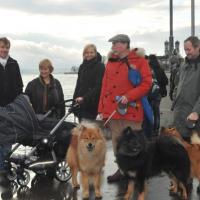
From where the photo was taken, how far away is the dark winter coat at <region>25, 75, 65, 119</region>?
8.38 meters

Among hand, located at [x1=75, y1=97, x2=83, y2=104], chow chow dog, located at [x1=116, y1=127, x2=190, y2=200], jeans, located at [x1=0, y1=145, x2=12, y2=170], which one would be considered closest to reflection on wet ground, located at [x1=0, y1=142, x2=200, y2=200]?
jeans, located at [x1=0, y1=145, x2=12, y2=170]

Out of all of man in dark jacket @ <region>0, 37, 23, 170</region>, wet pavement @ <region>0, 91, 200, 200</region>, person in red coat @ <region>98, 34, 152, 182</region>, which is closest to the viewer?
wet pavement @ <region>0, 91, 200, 200</region>

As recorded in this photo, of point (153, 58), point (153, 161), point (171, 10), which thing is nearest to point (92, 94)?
point (153, 161)

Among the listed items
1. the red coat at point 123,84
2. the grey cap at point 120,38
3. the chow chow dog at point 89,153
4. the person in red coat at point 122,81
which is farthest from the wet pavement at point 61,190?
the grey cap at point 120,38

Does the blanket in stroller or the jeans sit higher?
the blanket in stroller

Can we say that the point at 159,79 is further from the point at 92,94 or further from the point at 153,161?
the point at 153,161

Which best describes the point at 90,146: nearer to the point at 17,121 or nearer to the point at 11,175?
the point at 17,121

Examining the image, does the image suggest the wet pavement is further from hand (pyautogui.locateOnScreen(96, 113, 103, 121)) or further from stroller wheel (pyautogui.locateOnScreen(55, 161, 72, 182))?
hand (pyautogui.locateOnScreen(96, 113, 103, 121))

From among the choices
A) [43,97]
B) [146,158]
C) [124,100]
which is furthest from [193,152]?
[43,97]

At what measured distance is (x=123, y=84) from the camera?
24.8ft

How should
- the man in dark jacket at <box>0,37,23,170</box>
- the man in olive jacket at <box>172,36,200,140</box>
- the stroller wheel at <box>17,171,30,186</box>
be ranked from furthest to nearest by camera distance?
the man in dark jacket at <box>0,37,23,170</box>, the stroller wheel at <box>17,171,30,186</box>, the man in olive jacket at <box>172,36,200,140</box>

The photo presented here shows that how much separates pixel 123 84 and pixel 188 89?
918 mm

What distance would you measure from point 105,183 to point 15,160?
1421 millimetres

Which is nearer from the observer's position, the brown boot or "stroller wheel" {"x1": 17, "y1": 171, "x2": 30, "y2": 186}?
"stroller wheel" {"x1": 17, "y1": 171, "x2": 30, "y2": 186}
